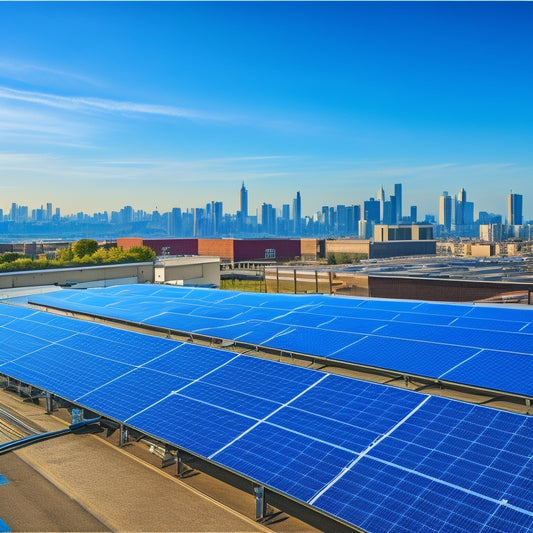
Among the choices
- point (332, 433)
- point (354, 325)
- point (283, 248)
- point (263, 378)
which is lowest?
point (283, 248)

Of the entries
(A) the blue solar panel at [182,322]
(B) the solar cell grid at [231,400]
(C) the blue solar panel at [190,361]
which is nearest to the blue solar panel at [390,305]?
(A) the blue solar panel at [182,322]

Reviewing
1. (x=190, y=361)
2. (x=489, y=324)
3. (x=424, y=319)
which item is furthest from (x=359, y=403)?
(x=424, y=319)

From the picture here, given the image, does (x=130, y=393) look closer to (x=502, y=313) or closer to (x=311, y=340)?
(x=311, y=340)

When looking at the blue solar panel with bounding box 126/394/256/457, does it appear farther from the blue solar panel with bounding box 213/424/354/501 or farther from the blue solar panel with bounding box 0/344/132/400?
the blue solar panel with bounding box 0/344/132/400

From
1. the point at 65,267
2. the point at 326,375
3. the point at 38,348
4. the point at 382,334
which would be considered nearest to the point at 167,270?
the point at 65,267

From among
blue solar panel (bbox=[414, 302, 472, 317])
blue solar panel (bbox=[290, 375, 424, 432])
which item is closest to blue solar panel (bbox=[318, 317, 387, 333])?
blue solar panel (bbox=[414, 302, 472, 317])

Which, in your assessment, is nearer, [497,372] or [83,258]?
[497,372]

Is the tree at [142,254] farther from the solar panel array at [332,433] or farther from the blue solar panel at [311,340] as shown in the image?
the solar panel array at [332,433]

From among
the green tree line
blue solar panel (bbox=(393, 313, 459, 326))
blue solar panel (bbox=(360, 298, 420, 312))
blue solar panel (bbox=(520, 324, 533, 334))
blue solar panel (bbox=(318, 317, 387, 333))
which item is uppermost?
the green tree line
